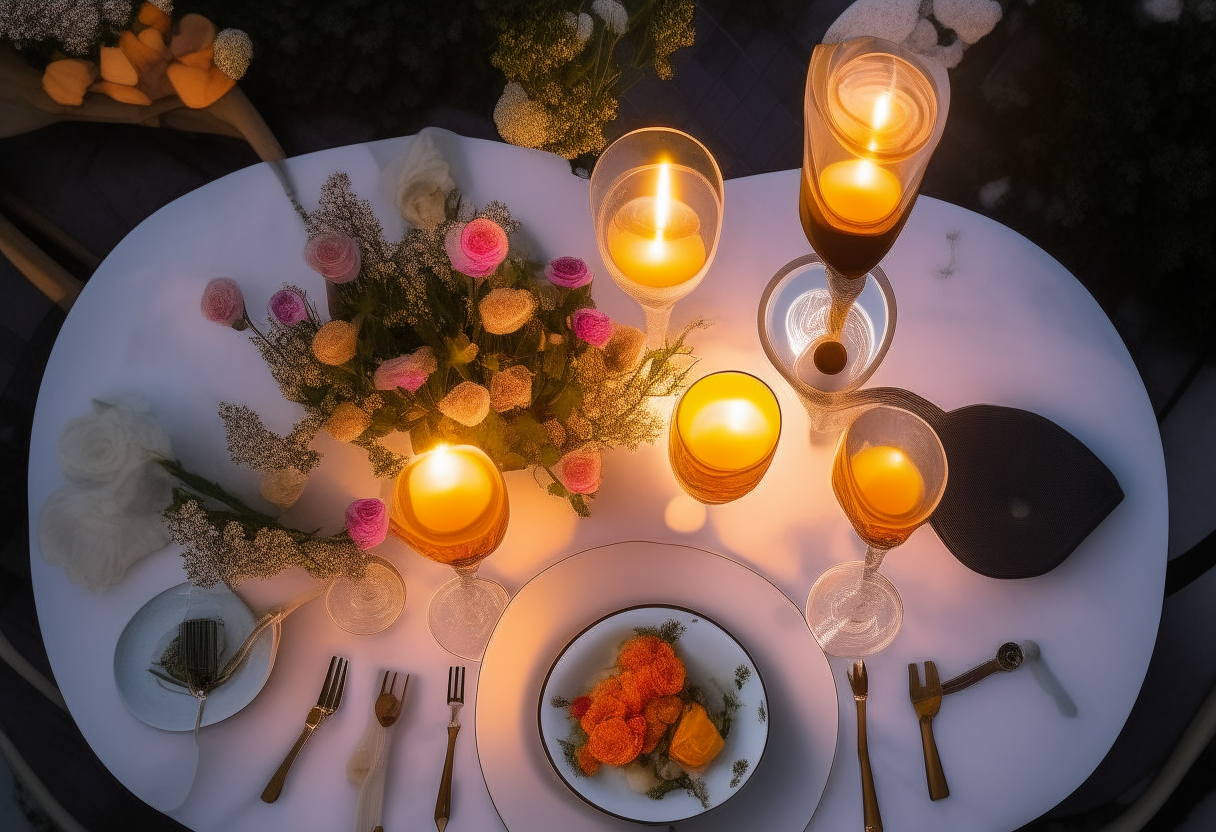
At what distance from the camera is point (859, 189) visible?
0.94 m

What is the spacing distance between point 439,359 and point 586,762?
1.86 ft

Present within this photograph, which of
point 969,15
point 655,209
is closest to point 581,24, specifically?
point 655,209

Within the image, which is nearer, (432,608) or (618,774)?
(618,774)

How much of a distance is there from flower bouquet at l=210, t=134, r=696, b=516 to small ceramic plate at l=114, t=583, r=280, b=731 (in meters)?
0.26

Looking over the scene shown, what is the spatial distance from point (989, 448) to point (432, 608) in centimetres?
88

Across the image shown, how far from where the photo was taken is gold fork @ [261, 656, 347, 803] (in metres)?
1.12

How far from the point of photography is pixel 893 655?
113 centimetres

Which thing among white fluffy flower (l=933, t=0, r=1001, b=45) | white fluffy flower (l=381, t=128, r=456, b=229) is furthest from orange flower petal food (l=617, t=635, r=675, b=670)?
white fluffy flower (l=933, t=0, r=1001, b=45)

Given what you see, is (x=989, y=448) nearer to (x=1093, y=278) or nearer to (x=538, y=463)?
(x=538, y=463)

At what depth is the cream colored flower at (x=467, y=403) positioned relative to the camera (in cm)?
85

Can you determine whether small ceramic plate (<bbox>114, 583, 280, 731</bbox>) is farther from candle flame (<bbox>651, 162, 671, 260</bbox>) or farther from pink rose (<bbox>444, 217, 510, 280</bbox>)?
candle flame (<bbox>651, 162, 671, 260</bbox>)

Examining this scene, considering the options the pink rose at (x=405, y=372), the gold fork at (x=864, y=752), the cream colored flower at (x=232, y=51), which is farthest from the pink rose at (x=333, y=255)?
the cream colored flower at (x=232, y=51)

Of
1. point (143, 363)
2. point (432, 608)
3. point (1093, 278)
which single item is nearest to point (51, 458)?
point (143, 363)

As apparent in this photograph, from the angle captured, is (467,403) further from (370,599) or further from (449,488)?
(370,599)
